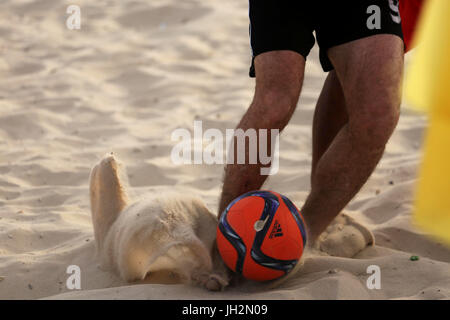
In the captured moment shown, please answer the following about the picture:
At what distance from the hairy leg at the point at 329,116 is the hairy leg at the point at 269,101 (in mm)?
A: 572

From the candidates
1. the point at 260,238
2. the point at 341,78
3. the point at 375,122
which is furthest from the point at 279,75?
the point at 260,238

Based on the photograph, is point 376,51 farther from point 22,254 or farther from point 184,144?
point 184,144

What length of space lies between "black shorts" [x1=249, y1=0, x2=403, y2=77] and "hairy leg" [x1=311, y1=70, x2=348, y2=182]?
498 millimetres

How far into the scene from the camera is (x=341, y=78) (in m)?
2.53

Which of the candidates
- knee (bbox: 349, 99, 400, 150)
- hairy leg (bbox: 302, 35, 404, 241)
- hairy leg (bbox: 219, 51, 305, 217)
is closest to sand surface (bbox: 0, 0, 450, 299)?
Answer: hairy leg (bbox: 302, 35, 404, 241)

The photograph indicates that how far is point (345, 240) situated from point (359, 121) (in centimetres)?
65

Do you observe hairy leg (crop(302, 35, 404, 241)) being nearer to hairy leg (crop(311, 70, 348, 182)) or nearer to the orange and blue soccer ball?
the orange and blue soccer ball

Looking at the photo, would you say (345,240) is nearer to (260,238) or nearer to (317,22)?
(260,238)

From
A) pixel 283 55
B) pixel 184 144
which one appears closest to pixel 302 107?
pixel 184 144

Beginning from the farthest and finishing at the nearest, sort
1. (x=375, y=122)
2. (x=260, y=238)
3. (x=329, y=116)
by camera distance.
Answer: (x=329, y=116) → (x=375, y=122) → (x=260, y=238)

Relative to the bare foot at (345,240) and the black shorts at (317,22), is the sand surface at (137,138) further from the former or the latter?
the black shorts at (317,22)
